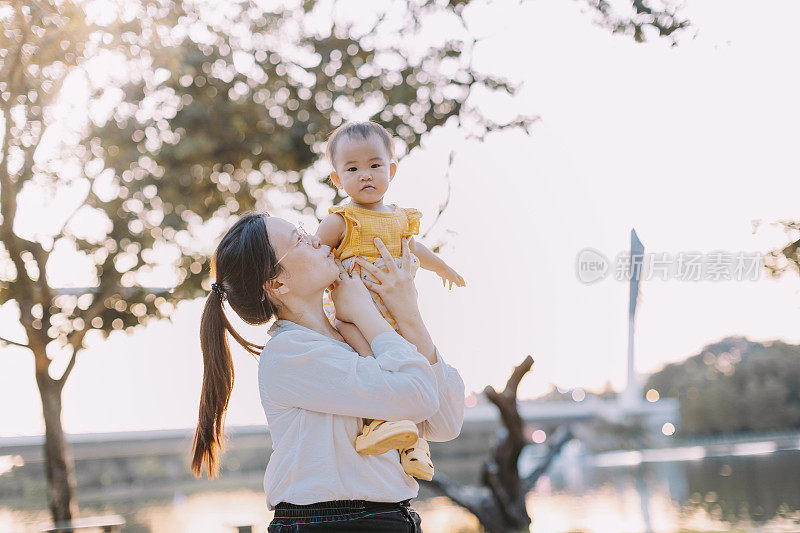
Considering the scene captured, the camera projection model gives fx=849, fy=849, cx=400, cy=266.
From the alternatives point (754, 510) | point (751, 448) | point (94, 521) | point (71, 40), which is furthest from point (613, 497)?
point (751, 448)

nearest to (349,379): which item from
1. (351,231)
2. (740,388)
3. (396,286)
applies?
(396,286)

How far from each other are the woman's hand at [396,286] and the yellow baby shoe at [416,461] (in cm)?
26

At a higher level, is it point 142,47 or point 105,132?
point 142,47

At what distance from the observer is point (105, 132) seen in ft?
25.7

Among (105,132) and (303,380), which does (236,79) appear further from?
(303,380)

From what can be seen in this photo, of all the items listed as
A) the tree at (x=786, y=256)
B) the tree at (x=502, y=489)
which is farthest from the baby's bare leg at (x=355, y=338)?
the tree at (x=502, y=489)

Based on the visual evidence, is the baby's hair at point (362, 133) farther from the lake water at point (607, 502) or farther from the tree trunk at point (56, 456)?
the tree trunk at point (56, 456)

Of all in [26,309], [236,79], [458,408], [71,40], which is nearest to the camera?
[458,408]

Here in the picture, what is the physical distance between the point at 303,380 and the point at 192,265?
7.37 metres

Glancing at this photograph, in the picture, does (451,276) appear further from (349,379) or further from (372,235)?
(349,379)

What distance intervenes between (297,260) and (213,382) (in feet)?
1.03

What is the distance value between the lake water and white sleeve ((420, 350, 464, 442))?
6784 millimetres

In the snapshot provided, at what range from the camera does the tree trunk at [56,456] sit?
907 centimetres

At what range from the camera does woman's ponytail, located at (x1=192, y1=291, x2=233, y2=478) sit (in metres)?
1.72
